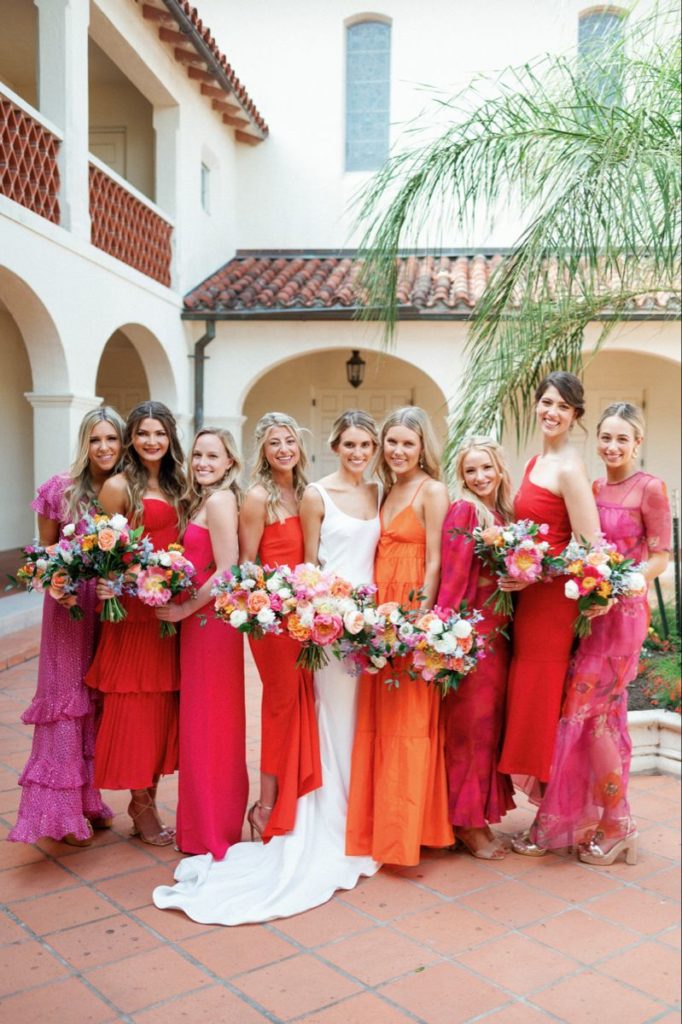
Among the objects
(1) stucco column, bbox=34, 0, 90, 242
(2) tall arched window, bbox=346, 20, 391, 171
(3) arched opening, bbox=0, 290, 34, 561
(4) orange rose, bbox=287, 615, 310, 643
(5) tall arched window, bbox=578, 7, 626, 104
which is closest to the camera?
(4) orange rose, bbox=287, 615, 310, 643

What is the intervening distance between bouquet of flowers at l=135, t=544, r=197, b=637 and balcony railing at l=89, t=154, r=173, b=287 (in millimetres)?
7217

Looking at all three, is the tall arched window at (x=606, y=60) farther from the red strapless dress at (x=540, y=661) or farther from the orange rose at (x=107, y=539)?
the orange rose at (x=107, y=539)

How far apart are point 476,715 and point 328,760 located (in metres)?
0.67

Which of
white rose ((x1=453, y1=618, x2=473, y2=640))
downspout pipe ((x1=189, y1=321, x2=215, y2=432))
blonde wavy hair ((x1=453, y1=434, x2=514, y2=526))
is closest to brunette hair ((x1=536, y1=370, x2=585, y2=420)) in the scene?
blonde wavy hair ((x1=453, y1=434, x2=514, y2=526))

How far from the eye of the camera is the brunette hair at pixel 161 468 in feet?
13.0

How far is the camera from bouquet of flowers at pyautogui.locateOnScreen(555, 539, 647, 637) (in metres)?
3.62

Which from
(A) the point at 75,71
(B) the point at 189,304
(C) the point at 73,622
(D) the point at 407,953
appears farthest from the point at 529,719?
(B) the point at 189,304

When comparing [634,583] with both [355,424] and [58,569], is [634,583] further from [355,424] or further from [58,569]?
[58,569]

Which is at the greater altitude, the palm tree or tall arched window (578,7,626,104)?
tall arched window (578,7,626,104)

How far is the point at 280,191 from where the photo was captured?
45.3ft

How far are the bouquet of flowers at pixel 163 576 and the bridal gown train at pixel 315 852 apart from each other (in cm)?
60

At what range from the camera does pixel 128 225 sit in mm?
10836

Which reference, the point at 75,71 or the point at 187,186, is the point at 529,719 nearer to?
the point at 75,71

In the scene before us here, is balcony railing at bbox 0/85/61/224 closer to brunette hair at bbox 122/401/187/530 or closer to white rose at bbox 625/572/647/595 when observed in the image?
brunette hair at bbox 122/401/187/530
